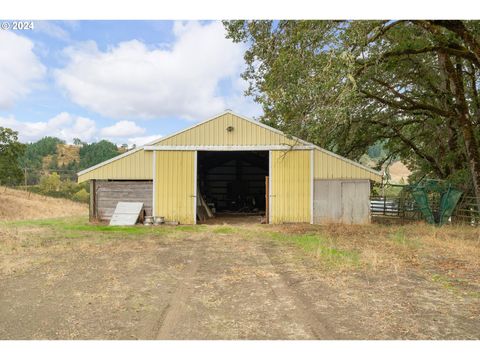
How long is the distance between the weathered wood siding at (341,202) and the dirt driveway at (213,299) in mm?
7029

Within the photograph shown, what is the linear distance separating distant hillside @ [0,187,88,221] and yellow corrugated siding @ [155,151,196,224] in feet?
53.2

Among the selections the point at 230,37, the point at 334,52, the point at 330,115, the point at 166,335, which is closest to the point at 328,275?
the point at 166,335

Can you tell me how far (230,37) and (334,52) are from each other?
4112 millimetres

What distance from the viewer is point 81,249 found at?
33.2 feet

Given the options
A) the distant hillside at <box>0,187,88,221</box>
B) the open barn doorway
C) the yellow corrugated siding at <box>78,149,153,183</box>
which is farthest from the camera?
the distant hillside at <box>0,187,88,221</box>

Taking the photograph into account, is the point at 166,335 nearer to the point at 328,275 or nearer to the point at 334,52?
the point at 328,275

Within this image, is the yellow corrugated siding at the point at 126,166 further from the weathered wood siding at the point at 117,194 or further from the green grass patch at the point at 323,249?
the green grass patch at the point at 323,249

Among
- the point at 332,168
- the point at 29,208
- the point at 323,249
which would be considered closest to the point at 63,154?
the point at 29,208

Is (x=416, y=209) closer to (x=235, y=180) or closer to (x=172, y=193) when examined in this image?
(x=235, y=180)

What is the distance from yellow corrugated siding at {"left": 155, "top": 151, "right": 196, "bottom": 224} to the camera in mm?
16484

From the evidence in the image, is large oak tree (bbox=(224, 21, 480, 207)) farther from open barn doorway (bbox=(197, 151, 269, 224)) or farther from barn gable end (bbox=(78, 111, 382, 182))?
open barn doorway (bbox=(197, 151, 269, 224))

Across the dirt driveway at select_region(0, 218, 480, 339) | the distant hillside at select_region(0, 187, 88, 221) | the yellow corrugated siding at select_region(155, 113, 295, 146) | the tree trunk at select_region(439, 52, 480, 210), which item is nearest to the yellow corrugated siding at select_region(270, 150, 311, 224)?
the yellow corrugated siding at select_region(155, 113, 295, 146)

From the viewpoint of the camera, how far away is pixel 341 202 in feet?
53.2

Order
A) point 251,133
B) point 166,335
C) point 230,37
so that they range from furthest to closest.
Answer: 1. point 251,133
2. point 230,37
3. point 166,335
